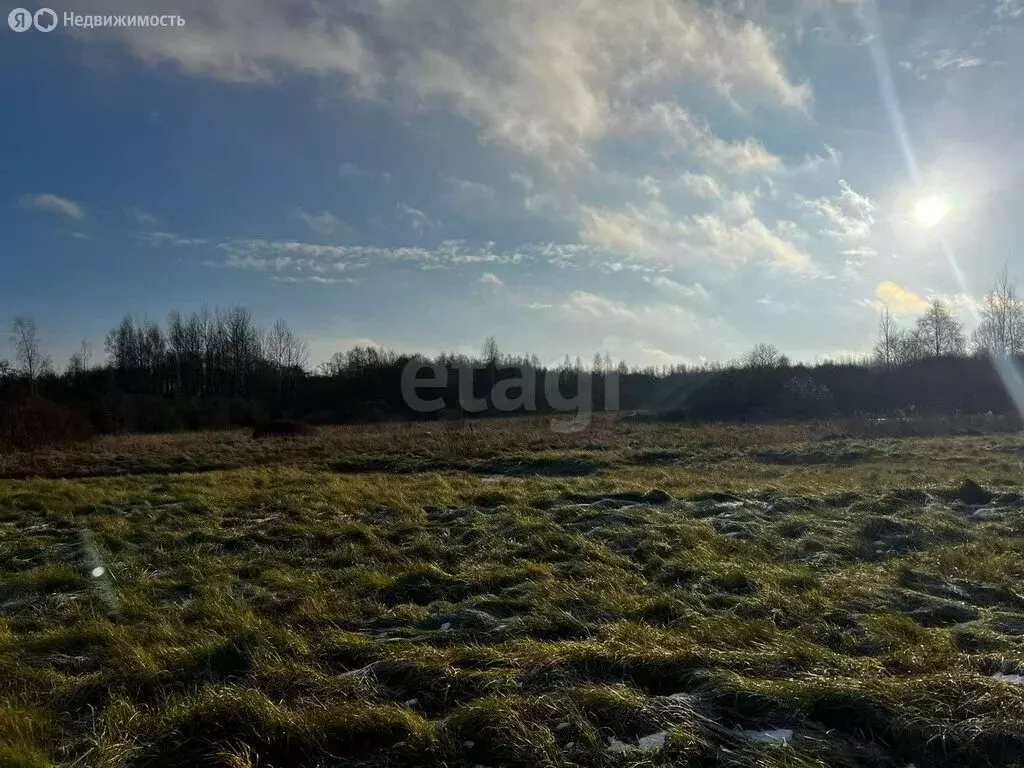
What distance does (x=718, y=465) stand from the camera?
1695cm

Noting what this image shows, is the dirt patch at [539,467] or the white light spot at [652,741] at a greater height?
the white light spot at [652,741]

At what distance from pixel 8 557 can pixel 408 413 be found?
44284mm

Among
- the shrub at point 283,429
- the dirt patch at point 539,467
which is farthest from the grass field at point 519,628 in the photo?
the shrub at point 283,429

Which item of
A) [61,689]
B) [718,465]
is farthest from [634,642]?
[718,465]

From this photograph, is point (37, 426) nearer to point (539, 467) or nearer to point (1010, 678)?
point (539, 467)

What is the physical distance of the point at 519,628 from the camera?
470cm

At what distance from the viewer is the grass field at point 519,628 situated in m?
3.10

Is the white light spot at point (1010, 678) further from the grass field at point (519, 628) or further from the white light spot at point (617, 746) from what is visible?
the white light spot at point (617, 746)

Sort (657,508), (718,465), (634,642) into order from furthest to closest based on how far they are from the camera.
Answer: (718,465) → (657,508) → (634,642)

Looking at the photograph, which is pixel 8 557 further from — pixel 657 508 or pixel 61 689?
pixel 657 508
